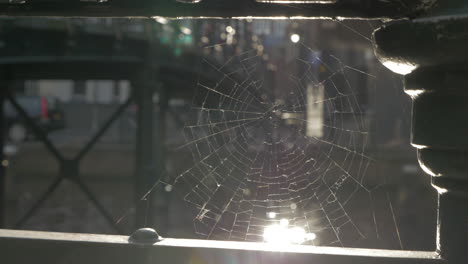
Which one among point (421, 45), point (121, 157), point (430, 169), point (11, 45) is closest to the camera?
point (421, 45)

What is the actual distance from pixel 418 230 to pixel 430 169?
1413 centimetres

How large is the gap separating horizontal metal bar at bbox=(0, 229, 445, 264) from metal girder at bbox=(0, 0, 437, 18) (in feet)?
2.82

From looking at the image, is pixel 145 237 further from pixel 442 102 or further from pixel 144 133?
pixel 144 133

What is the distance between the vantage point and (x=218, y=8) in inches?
68.0

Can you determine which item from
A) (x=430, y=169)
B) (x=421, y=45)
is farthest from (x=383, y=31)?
(x=430, y=169)

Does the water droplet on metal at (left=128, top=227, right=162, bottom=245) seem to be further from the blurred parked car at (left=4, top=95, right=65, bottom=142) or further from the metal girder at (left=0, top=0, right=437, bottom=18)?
the blurred parked car at (left=4, top=95, right=65, bottom=142)

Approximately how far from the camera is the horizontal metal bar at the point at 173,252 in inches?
64.4

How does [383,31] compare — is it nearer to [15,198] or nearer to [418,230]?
[418,230]

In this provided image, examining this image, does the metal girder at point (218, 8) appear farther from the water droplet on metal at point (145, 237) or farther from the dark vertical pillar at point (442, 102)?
the water droplet on metal at point (145, 237)

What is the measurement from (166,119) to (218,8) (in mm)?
17994

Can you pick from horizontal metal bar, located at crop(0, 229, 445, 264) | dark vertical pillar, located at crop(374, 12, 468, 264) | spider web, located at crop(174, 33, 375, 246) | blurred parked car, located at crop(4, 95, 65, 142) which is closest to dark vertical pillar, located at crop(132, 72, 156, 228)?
spider web, located at crop(174, 33, 375, 246)

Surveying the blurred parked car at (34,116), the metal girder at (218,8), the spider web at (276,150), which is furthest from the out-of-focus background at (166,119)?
the metal girder at (218,8)

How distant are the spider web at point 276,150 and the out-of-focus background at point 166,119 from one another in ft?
0.87

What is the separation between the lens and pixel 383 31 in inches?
65.9
